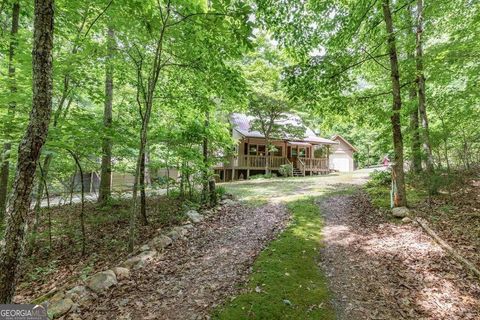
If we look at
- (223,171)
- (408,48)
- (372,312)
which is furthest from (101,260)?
(223,171)

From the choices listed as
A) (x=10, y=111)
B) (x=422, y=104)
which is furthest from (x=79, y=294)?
(x=422, y=104)

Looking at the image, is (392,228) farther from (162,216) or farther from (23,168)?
(23,168)

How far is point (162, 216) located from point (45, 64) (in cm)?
542

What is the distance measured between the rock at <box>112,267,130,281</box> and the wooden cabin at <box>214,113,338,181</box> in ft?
49.3

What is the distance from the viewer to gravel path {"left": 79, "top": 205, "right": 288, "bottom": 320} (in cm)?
326

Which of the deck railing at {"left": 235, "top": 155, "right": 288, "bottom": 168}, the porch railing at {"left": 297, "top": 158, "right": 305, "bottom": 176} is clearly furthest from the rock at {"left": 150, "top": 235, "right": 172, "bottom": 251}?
the porch railing at {"left": 297, "top": 158, "right": 305, "bottom": 176}

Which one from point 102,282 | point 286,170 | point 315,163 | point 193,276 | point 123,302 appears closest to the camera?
point 123,302

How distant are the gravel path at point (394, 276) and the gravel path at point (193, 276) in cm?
142

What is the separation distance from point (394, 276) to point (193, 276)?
10.0 ft

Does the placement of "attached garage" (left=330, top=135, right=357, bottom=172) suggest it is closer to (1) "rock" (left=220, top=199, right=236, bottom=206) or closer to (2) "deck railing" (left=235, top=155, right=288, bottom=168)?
(2) "deck railing" (left=235, top=155, right=288, bottom=168)

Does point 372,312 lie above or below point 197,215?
below

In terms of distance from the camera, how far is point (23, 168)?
7.49ft

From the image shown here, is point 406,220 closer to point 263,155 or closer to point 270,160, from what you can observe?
point 270,160

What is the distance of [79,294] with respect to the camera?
355 cm
